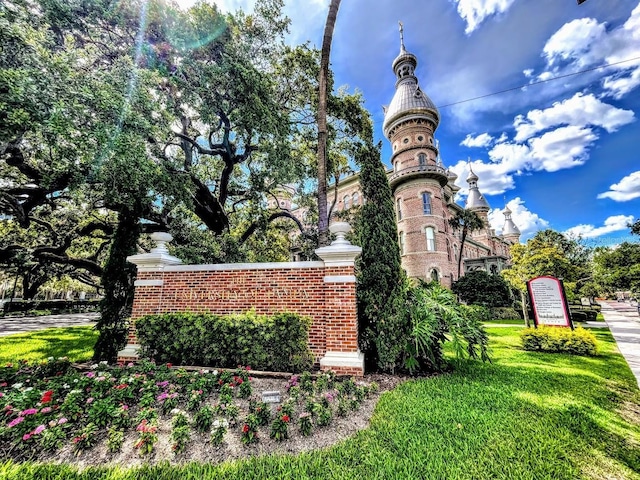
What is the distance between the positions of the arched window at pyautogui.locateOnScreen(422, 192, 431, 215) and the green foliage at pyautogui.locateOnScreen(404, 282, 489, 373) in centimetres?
2168

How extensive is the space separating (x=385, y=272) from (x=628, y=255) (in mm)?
22594

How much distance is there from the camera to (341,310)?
5215mm

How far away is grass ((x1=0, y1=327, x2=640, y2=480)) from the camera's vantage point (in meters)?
2.48

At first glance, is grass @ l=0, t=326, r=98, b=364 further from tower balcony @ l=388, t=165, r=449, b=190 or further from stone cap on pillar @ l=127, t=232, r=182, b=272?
tower balcony @ l=388, t=165, r=449, b=190

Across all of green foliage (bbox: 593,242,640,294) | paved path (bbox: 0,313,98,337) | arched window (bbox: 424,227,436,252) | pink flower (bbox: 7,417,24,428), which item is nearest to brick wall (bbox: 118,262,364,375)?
pink flower (bbox: 7,417,24,428)

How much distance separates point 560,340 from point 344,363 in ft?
22.4

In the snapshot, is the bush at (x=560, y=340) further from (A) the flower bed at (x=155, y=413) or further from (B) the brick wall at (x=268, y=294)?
(A) the flower bed at (x=155, y=413)

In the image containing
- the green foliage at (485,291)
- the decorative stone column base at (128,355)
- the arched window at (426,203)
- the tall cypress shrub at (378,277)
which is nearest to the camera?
the tall cypress shrub at (378,277)

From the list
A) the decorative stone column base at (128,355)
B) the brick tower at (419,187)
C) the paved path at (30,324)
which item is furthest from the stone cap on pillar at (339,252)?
the brick tower at (419,187)

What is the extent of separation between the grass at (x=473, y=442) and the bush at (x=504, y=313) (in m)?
16.2

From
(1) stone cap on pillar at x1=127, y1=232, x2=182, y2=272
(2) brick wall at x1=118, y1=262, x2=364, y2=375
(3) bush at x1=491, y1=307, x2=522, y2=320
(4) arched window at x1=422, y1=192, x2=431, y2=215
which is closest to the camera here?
(2) brick wall at x1=118, y1=262, x2=364, y2=375

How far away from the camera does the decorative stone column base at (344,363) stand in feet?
16.2

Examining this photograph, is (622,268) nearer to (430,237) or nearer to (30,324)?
(430,237)

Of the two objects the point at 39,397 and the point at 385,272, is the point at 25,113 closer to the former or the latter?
the point at 39,397
